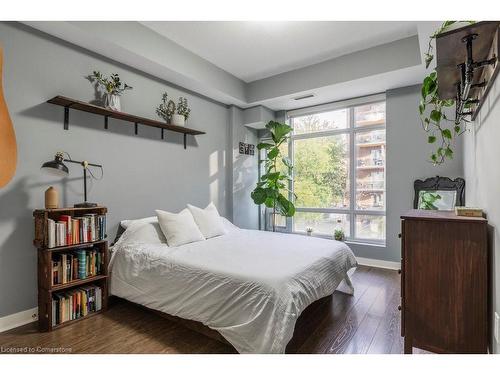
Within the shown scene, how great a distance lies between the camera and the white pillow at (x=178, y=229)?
2744 millimetres

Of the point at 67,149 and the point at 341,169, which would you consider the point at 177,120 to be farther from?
the point at 341,169

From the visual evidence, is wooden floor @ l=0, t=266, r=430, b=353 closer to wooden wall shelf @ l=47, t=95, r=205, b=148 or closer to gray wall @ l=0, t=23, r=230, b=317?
gray wall @ l=0, t=23, r=230, b=317

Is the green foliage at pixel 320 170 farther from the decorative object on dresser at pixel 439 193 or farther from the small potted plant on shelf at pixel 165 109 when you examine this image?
the small potted plant on shelf at pixel 165 109

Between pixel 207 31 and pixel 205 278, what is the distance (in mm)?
2589

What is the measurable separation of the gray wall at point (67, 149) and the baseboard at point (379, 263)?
2.81 metres

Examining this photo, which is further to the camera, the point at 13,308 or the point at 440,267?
the point at 13,308

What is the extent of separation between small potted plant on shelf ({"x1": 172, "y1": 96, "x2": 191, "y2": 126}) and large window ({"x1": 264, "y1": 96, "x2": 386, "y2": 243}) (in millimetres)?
2042

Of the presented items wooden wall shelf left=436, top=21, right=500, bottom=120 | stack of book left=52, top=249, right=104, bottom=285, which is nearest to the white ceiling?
wooden wall shelf left=436, top=21, right=500, bottom=120

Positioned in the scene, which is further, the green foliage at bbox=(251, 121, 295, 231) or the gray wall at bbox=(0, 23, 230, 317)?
the green foliage at bbox=(251, 121, 295, 231)

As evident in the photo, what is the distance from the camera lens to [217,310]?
73.9 inches

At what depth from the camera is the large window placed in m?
4.07

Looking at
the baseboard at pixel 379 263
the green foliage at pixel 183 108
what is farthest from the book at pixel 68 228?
the baseboard at pixel 379 263
